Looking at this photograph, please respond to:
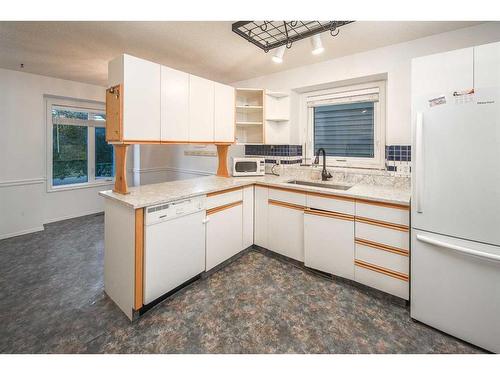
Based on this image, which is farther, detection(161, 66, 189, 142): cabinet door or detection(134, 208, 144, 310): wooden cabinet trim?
detection(161, 66, 189, 142): cabinet door

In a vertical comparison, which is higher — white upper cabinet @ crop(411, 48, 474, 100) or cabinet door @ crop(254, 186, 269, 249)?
white upper cabinet @ crop(411, 48, 474, 100)

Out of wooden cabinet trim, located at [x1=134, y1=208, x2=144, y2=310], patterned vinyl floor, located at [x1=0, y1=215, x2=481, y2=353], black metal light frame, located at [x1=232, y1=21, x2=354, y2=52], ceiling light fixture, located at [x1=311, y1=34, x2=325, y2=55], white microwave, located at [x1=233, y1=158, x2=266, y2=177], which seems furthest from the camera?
white microwave, located at [x1=233, y1=158, x2=266, y2=177]

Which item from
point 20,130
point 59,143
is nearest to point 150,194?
point 20,130

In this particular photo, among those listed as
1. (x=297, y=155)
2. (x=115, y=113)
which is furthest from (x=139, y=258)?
(x=297, y=155)

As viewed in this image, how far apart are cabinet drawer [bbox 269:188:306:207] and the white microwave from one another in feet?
1.75

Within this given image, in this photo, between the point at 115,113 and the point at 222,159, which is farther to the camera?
the point at 222,159

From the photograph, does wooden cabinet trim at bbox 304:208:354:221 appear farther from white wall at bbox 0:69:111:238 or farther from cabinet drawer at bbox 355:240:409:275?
white wall at bbox 0:69:111:238

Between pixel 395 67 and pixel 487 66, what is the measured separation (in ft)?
3.88

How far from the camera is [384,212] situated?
2.04m

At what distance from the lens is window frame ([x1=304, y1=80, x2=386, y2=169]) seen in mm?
2879

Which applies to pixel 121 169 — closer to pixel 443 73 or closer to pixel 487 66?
pixel 443 73

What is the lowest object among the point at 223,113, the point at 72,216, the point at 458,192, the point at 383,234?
the point at 72,216

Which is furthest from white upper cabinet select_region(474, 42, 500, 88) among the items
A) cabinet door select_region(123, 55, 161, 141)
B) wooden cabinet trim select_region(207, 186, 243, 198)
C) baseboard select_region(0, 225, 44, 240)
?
baseboard select_region(0, 225, 44, 240)

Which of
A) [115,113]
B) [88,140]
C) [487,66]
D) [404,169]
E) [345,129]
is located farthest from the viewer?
[88,140]
